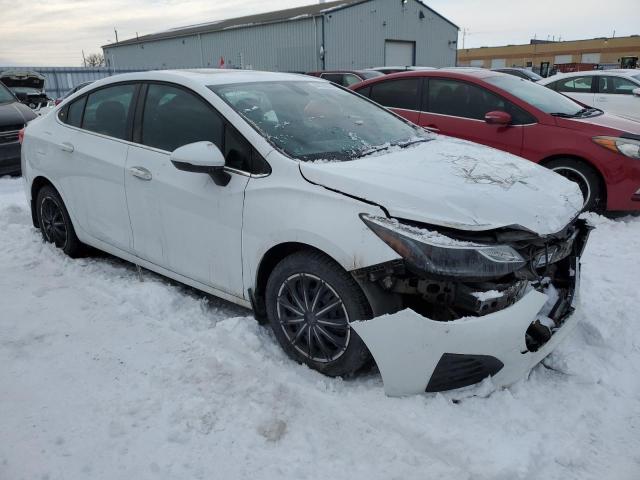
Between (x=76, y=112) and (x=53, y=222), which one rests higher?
(x=76, y=112)

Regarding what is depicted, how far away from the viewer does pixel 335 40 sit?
2934 centimetres

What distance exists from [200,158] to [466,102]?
14.0 ft

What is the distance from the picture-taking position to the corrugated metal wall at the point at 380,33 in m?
29.4

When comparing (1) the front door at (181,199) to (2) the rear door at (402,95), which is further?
(2) the rear door at (402,95)

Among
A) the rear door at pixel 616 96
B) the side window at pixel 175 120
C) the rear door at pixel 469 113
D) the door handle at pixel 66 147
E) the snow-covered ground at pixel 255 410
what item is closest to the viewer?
the snow-covered ground at pixel 255 410

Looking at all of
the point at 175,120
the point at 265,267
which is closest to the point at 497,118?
the point at 175,120

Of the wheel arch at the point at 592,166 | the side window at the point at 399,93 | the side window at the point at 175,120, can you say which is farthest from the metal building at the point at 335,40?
the side window at the point at 175,120

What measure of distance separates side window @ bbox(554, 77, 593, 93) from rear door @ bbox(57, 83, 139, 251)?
31.8 ft

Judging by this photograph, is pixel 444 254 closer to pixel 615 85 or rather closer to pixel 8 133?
pixel 8 133

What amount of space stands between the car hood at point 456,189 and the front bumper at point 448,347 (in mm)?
421

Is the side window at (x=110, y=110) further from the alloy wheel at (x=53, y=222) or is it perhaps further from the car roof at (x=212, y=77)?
the alloy wheel at (x=53, y=222)

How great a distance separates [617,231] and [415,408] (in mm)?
3927

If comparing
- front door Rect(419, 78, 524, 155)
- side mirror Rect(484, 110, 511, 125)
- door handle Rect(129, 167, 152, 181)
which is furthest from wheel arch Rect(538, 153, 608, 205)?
door handle Rect(129, 167, 152, 181)

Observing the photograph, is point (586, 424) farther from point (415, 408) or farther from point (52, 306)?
point (52, 306)
